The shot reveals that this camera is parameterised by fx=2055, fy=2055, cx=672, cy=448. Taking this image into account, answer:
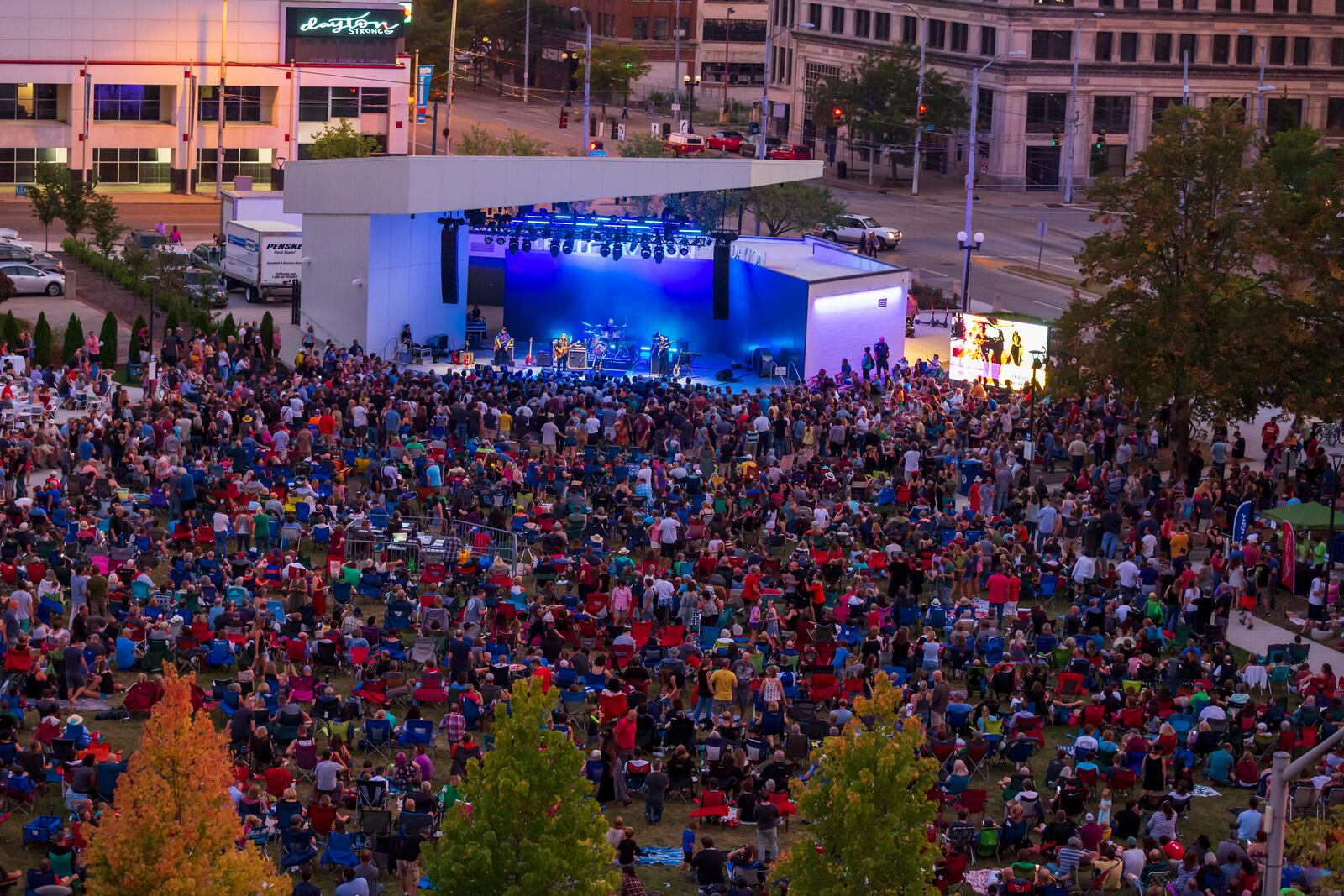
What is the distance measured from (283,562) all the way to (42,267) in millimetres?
29771

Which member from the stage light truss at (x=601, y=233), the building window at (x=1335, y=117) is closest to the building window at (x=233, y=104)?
the stage light truss at (x=601, y=233)

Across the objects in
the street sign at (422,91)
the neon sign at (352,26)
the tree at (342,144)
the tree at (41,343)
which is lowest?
the tree at (41,343)

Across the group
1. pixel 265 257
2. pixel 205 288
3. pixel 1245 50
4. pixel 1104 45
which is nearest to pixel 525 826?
pixel 205 288

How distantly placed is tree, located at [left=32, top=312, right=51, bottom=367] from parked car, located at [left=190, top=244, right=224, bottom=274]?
11038 millimetres

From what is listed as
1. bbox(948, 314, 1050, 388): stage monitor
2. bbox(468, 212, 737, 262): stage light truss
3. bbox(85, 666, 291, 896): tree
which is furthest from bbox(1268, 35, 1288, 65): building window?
bbox(85, 666, 291, 896): tree

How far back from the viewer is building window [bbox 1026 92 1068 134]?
93306mm

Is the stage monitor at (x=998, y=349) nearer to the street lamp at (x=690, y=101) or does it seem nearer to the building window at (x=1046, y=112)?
the building window at (x=1046, y=112)

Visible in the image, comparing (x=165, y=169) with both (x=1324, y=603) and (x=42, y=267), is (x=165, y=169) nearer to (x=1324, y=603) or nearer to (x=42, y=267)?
(x=42, y=267)

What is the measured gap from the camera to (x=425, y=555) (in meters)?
32.5

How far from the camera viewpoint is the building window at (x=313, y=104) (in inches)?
3292

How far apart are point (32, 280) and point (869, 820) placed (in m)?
43.2

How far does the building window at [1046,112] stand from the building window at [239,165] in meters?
34.3

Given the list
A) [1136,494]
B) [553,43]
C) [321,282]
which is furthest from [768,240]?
[553,43]

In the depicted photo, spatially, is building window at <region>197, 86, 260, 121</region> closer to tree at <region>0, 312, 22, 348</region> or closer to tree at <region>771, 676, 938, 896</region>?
tree at <region>0, 312, 22, 348</region>
